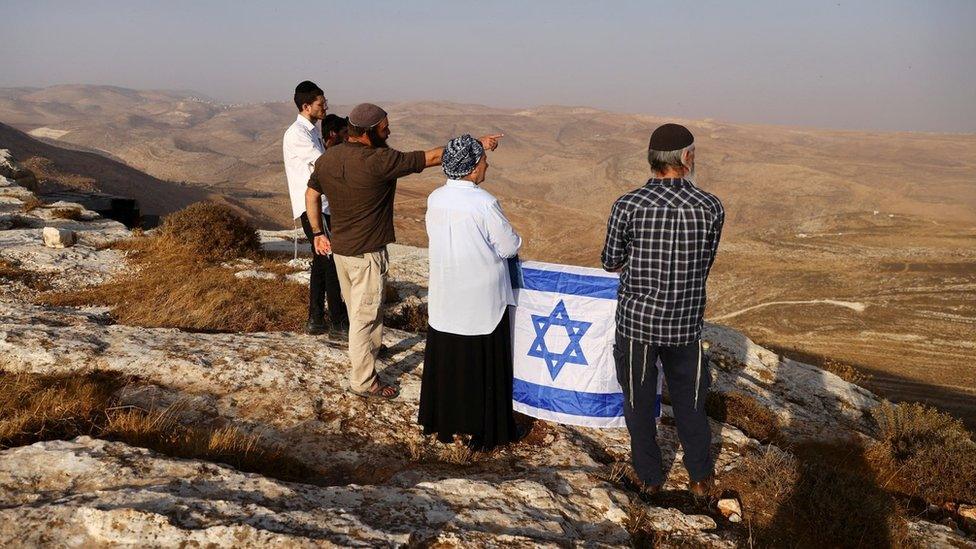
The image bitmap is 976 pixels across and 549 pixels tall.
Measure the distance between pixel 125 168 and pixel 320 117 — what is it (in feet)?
97.2

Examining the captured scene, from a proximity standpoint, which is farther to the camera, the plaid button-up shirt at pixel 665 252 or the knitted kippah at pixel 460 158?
the knitted kippah at pixel 460 158

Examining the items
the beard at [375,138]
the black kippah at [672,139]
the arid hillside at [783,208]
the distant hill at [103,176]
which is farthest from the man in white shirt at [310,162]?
the distant hill at [103,176]

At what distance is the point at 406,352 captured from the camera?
5.06m

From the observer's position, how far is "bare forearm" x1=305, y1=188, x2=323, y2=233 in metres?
4.05

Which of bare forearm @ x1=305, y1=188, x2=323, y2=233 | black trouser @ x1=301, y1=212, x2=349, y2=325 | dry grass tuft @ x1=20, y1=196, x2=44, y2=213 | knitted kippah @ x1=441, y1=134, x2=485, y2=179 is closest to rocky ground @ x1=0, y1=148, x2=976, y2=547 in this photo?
black trouser @ x1=301, y1=212, x2=349, y2=325

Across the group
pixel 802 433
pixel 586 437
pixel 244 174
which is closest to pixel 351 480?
pixel 586 437

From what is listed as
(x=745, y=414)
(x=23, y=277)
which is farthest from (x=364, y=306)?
(x=23, y=277)

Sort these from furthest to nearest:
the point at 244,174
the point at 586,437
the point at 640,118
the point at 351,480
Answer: the point at 640,118
the point at 244,174
the point at 586,437
the point at 351,480

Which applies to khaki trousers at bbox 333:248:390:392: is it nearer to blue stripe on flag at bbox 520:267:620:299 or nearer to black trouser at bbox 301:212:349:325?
black trouser at bbox 301:212:349:325

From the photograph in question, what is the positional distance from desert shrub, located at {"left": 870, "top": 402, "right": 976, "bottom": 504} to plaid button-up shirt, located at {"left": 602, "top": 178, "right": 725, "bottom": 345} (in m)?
2.52

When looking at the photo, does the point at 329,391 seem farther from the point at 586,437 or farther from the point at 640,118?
the point at 640,118

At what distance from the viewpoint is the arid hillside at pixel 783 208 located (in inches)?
506

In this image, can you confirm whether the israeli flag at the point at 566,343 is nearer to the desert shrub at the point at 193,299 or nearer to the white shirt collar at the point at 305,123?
the white shirt collar at the point at 305,123

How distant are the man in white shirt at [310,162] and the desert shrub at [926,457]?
4.46m
